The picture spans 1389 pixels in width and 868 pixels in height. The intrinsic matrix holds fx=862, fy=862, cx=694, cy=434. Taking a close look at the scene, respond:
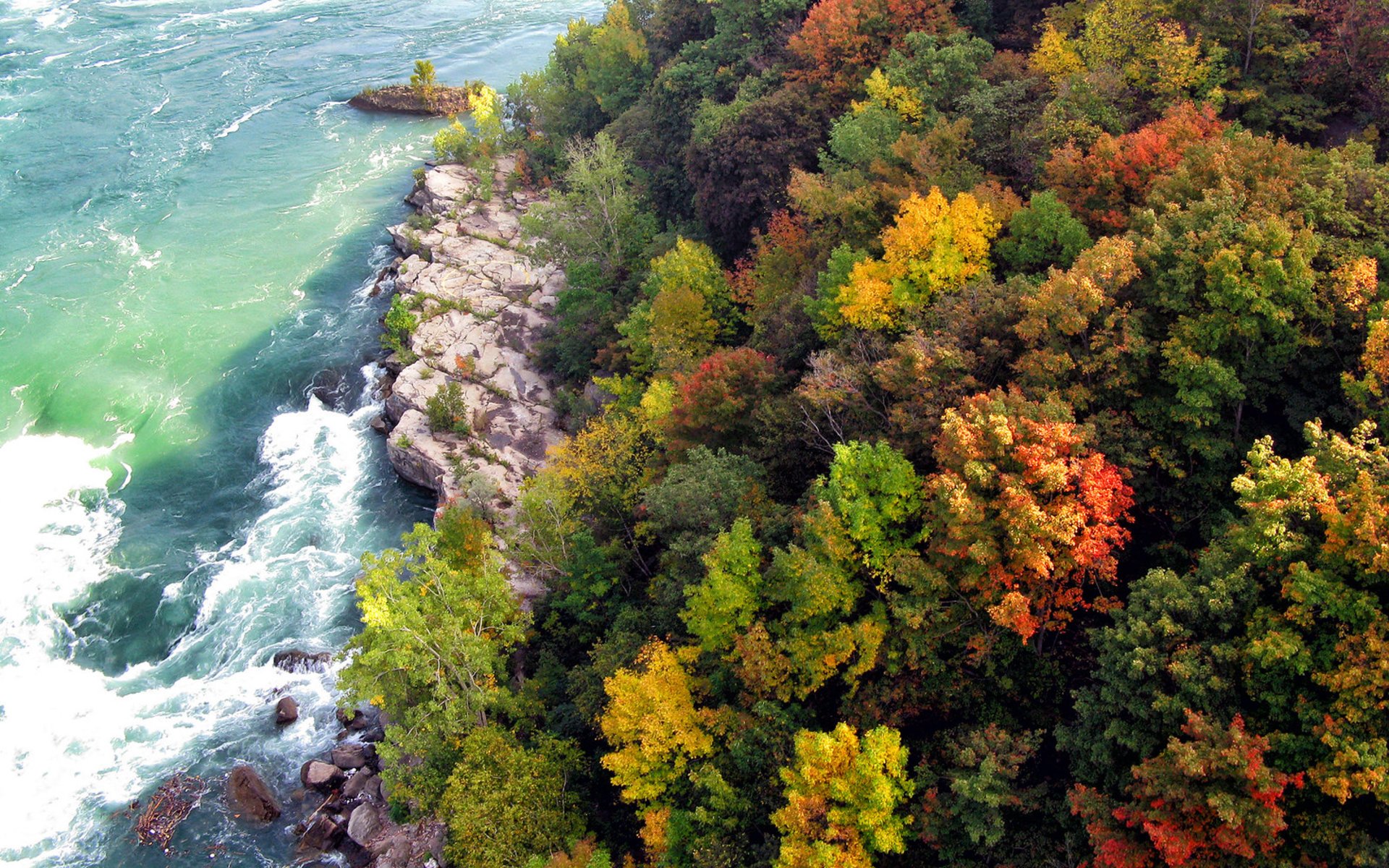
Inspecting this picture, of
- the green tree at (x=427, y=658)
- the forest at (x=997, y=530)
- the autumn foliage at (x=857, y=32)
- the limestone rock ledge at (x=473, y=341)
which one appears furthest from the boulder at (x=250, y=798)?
the autumn foliage at (x=857, y=32)

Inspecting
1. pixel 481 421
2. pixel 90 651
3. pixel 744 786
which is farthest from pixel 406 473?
pixel 744 786

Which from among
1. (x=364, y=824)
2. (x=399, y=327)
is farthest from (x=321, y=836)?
(x=399, y=327)

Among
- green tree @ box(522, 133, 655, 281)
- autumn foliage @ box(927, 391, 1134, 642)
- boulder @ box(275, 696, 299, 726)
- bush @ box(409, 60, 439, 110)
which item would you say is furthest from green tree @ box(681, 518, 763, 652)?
bush @ box(409, 60, 439, 110)

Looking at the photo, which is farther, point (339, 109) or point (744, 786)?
point (339, 109)

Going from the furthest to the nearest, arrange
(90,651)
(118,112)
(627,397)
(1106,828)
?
(118,112) < (627,397) < (90,651) < (1106,828)

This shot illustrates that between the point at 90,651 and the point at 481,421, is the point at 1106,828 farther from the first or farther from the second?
the point at 90,651

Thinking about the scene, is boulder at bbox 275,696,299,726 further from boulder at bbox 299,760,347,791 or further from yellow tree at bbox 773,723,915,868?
yellow tree at bbox 773,723,915,868
